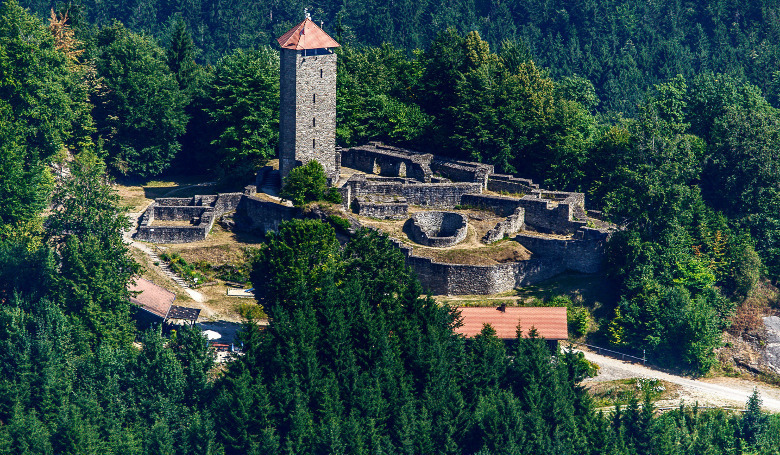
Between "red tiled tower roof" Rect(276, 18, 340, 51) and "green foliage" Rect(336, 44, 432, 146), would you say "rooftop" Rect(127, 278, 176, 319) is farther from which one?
"green foliage" Rect(336, 44, 432, 146)

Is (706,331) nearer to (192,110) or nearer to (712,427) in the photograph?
(712,427)

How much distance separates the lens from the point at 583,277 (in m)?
79.3

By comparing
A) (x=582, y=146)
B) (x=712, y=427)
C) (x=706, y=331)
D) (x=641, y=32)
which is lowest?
(x=712, y=427)

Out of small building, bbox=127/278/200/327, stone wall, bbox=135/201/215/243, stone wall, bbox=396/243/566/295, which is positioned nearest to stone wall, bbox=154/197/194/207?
stone wall, bbox=135/201/215/243

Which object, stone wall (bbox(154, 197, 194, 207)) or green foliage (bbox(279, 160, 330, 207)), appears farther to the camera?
stone wall (bbox(154, 197, 194, 207))

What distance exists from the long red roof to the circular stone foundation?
720 centimetres

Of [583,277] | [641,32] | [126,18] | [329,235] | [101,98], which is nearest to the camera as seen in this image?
[329,235]

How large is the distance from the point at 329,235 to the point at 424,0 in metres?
91.1

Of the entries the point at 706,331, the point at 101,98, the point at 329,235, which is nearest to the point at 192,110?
the point at 101,98

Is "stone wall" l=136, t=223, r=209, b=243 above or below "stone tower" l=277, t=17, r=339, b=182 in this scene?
below

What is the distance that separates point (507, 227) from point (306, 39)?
17787mm

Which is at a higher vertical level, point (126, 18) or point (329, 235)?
point (126, 18)

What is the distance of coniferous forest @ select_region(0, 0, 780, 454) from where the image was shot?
6744 centimetres

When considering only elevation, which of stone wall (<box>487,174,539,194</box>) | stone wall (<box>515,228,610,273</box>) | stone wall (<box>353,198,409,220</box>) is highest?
stone wall (<box>487,174,539,194</box>)
